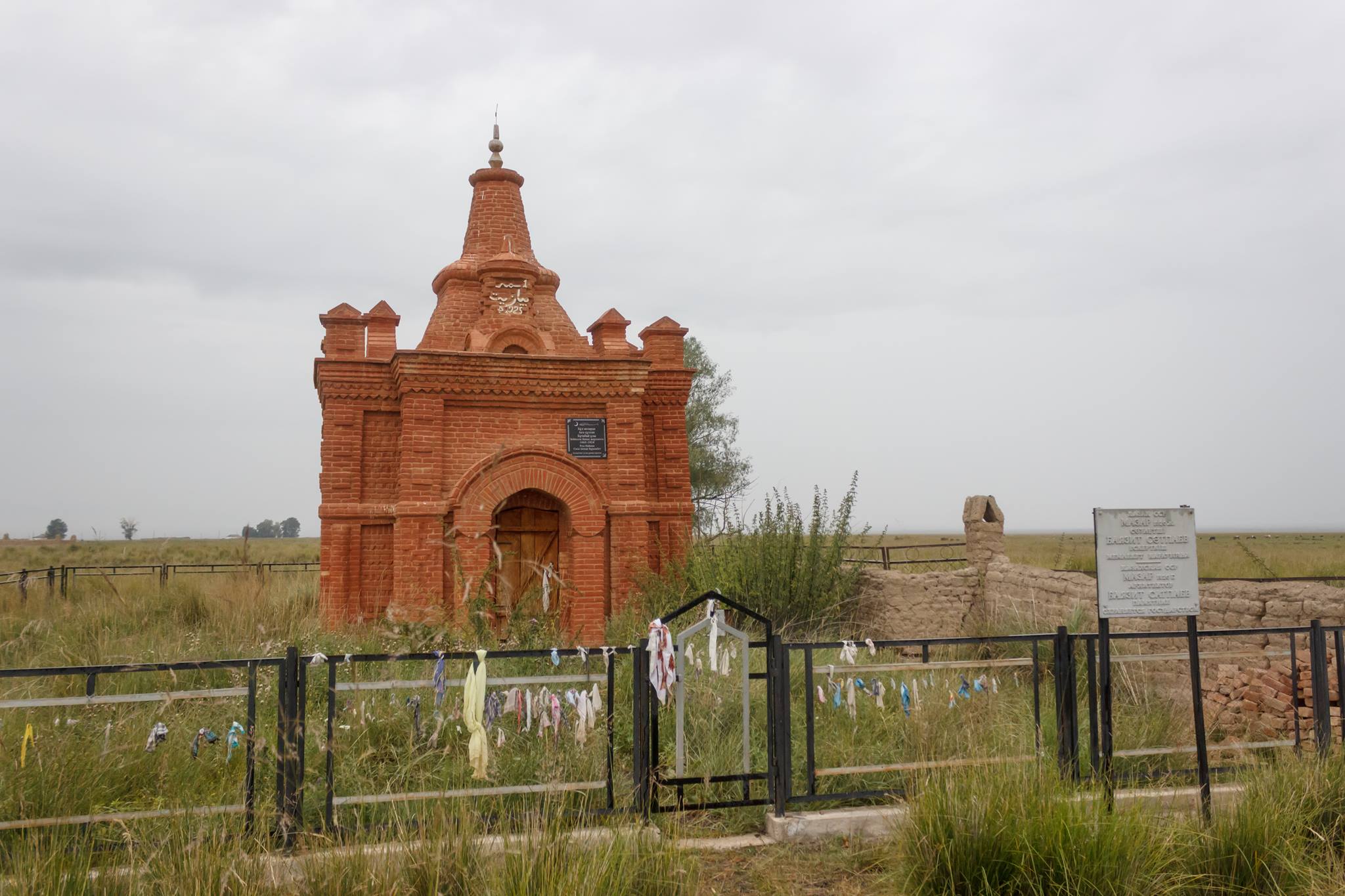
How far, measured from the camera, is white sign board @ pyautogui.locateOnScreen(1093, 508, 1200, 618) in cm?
589

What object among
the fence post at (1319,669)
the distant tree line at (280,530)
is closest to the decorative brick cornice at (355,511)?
the fence post at (1319,669)

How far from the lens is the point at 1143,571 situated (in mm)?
5941

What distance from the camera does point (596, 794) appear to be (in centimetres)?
611

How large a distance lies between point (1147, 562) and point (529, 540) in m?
9.31

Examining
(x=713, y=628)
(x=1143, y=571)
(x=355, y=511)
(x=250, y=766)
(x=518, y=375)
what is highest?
(x=518, y=375)

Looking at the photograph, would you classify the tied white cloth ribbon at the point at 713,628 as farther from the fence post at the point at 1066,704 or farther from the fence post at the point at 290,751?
the fence post at the point at 290,751

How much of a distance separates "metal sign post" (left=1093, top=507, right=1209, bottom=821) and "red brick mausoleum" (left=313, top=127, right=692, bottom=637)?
8.11 m

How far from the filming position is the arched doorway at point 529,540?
1338 cm

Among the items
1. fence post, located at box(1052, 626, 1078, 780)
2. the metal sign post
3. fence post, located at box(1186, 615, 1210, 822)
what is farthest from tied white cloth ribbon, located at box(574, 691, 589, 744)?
fence post, located at box(1186, 615, 1210, 822)

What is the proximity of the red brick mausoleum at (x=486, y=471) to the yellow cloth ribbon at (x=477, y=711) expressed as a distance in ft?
21.2

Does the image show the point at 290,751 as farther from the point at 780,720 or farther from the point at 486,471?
the point at 486,471

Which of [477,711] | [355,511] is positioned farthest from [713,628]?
[355,511]

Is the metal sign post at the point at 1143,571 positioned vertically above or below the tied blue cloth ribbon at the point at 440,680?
above

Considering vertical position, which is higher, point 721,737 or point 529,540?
point 529,540
